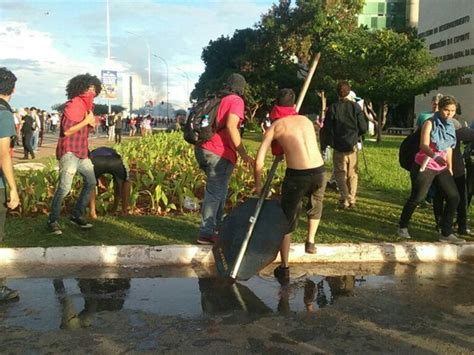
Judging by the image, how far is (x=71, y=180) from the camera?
6.07m

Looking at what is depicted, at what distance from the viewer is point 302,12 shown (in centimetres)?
4309

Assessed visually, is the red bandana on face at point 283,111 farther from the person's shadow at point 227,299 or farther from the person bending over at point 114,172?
the person bending over at point 114,172

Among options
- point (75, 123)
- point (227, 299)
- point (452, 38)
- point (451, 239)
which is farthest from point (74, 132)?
point (452, 38)

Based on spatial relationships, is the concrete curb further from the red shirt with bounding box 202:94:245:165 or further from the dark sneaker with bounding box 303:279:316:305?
the red shirt with bounding box 202:94:245:165

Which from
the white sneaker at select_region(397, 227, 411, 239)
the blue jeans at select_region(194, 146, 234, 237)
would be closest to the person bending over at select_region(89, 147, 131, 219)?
the blue jeans at select_region(194, 146, 234, 237)

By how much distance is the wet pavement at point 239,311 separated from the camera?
3541 millimetres

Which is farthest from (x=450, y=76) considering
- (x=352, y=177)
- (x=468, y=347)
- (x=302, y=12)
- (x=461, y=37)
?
(x=468, y=347)

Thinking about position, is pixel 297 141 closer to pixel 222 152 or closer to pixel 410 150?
pixel 222 152

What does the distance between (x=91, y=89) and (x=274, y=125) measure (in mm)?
2351

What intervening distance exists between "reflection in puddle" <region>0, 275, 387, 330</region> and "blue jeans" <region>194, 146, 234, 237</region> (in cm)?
81

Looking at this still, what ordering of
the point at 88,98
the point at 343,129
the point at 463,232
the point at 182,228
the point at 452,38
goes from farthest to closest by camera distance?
the point at 452,38 < the point at 343,129 < the point at 182,228 < the point at 463,232 < the point at 88,98

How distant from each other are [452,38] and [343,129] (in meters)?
36.6

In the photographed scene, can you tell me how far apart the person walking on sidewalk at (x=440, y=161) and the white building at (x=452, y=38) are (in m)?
31.8

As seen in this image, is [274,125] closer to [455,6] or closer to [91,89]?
[91,89]
